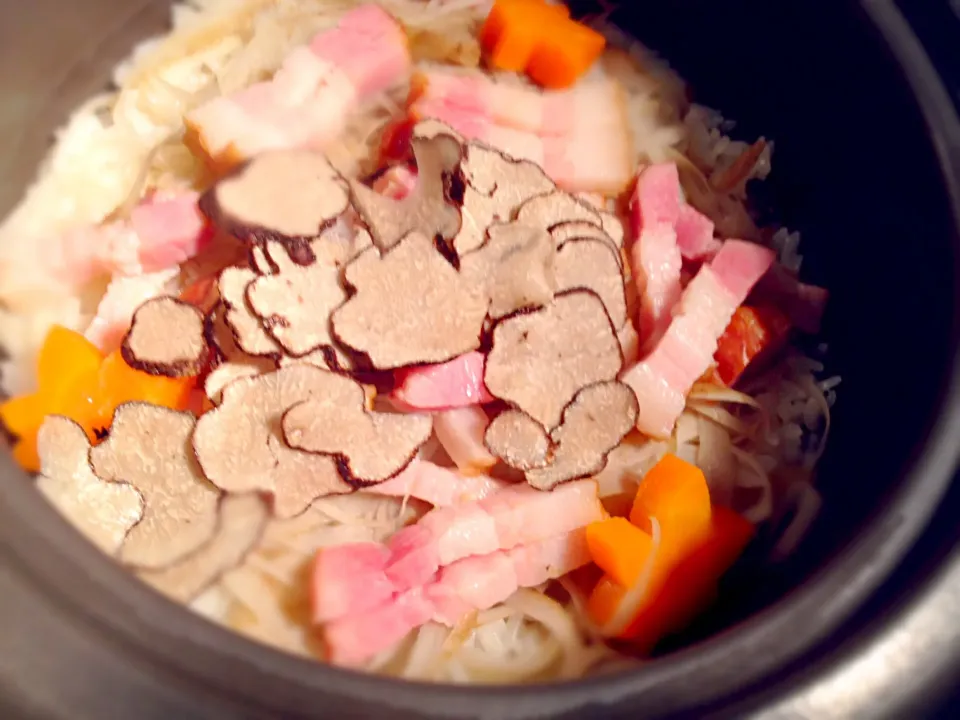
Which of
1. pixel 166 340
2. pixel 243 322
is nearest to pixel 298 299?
pixel 243 322

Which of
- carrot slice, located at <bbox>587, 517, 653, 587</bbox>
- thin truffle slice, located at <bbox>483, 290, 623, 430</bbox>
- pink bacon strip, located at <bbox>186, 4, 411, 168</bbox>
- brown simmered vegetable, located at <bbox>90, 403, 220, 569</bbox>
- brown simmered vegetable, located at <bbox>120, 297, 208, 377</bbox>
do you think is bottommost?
brown simmered vegetable, located at <bbox>90, 403, 220, 569</bbox>

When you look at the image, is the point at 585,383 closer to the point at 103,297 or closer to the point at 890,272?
the point at 890,272

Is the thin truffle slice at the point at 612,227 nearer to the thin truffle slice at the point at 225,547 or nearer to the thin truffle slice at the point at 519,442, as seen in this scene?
the thin truffle slice at the point at 519,442


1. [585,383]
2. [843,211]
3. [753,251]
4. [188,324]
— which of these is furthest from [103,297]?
[843,211]

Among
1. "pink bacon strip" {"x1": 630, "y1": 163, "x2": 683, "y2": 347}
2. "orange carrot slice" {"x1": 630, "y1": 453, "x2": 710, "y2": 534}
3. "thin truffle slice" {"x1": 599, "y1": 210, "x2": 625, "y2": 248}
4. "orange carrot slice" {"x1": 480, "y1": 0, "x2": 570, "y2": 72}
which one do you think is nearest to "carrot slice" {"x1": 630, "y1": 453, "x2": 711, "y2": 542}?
"orange carrot slice" {"x1": 630, "y1": 453, "x2": 710, "y2": 534}

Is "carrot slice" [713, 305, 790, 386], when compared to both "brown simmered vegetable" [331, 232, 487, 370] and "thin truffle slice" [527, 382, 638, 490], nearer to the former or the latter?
"thin truffle slice" [527, 382, 638, 490]

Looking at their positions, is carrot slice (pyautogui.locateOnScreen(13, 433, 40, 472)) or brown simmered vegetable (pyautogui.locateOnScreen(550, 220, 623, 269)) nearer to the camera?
carrot slice (pyautogui.locateOnScreen(13, 433, 40, 472))
